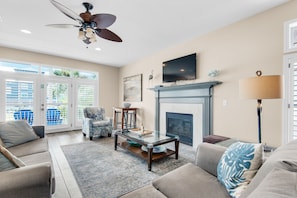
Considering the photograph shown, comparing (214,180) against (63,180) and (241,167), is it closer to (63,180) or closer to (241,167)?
(241,167)

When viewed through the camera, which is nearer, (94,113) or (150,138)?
(150,138)

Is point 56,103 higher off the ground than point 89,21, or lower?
lower

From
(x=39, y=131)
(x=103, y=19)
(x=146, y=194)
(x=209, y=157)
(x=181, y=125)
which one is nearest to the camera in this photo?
(x=146, y=194)

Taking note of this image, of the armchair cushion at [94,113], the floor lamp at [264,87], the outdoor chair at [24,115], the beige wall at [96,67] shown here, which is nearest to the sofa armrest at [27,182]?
the floor lamp at [264,87]

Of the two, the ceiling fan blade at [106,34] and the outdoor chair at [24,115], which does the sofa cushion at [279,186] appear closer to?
the ceiling fan blade at [106,34]

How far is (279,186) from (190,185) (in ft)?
2.43

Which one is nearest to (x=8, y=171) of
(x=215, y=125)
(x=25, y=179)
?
(x=25, y=179)

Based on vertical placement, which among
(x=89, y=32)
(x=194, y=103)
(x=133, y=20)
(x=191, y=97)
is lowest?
(x=194, y=103)

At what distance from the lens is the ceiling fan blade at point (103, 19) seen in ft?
6.30

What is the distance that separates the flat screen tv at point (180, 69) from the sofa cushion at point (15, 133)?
10.6ft

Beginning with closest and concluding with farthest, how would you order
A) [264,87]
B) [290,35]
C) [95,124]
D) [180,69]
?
[264,87]
[290,35]
[180,69]
[95,124]

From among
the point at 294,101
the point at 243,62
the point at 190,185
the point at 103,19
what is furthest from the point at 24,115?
the point at 294,101

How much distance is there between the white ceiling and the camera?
225cm

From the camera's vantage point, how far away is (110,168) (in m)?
2.39
